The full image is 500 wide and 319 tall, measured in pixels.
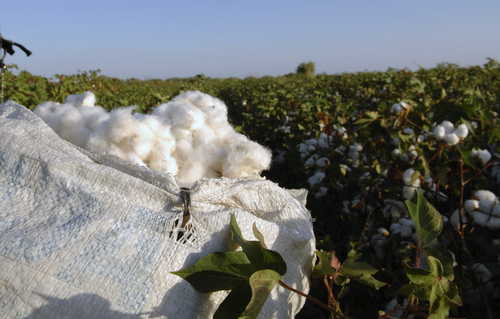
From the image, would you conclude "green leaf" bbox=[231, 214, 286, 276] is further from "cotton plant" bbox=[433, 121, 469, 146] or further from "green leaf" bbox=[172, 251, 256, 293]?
"cotton plant" bbox=[433, 121, 469, 146]

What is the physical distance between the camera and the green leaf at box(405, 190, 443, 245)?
0.72 meters

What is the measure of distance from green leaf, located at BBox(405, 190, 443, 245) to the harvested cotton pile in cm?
53

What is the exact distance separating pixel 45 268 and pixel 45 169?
239 millimetres

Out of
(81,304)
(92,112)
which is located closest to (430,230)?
(81,304)

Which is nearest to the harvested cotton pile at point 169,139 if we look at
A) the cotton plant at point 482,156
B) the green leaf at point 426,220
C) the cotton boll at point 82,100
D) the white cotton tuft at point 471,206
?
the cotton boll at point 82,100

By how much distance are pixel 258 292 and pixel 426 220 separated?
0.43 metres

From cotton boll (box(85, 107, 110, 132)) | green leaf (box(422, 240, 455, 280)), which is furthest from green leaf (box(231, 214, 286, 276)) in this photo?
cotton boll (box(85, 107, 110, 132))

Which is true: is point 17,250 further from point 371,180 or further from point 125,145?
point 371,180

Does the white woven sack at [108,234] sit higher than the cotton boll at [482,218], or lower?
higher

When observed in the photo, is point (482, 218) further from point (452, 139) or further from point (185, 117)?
point (185, 117)

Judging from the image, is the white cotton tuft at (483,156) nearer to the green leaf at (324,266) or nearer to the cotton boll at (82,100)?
the green leaf at (324,266)

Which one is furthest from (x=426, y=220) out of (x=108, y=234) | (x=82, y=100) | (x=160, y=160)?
(x=82, y=100)

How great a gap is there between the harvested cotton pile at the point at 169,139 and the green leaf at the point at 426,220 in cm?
53

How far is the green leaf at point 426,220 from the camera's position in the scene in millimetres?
722
